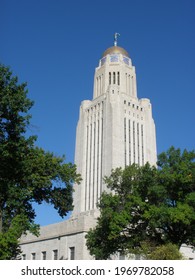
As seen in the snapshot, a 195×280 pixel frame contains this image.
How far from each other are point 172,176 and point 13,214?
46.0ft

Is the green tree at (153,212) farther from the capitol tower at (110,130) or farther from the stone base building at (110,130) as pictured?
the capitol tower at (110,130)

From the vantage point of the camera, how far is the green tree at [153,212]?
3075cm

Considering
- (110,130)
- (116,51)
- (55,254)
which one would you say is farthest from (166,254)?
(116,51)

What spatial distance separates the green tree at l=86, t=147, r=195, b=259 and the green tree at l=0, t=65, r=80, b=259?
4956mm

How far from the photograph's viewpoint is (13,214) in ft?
93.8

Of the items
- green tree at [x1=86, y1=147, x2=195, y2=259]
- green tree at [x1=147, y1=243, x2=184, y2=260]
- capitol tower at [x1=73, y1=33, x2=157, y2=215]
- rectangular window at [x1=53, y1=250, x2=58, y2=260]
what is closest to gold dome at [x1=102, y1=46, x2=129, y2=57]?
capitol tower at [x1=73, y1=33, x2=157, y2=215]

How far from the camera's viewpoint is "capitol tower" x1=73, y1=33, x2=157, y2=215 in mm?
77000

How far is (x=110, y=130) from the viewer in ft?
258

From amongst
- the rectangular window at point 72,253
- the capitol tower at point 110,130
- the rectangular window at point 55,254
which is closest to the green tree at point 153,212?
the rectangular window at point 72,253

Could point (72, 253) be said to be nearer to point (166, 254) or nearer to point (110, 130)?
point (166, 254)

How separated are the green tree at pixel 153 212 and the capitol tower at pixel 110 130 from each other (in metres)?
39.0
